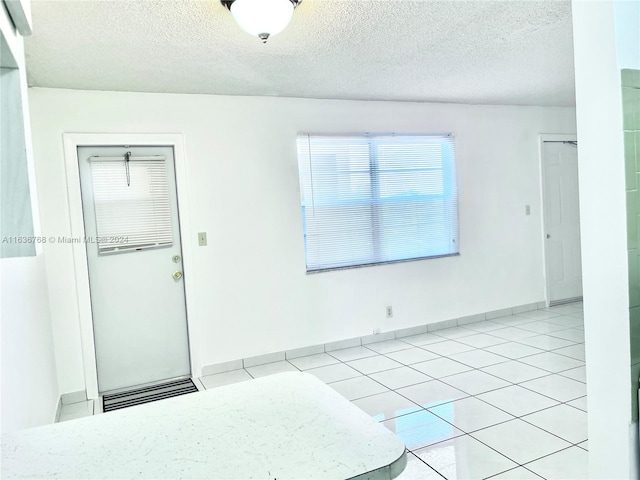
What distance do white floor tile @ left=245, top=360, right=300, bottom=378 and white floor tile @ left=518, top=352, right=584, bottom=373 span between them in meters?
1.93

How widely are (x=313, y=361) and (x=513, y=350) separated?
5.77 feet

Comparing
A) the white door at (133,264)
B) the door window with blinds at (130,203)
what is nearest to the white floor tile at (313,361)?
the white door at (133,264)

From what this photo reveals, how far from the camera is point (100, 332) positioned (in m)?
3.72

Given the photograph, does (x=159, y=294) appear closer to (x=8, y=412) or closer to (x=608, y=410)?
(x=8, y=412)

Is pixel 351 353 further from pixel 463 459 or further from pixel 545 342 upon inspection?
pixel 463 459

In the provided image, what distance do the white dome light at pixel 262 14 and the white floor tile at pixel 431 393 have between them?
8.05ft

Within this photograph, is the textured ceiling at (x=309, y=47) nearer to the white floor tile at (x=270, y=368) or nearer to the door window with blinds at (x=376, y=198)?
the door window with blinds at (x=376, y=198)

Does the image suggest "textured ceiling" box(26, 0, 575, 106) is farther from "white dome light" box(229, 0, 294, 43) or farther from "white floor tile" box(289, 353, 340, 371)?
"white floor tile" box(289, 353, 340, 371)

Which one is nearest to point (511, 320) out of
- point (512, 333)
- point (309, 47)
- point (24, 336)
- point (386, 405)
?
point (512, 333)

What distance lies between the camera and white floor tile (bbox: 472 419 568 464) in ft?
8.13

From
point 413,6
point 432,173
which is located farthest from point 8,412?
point 432,173

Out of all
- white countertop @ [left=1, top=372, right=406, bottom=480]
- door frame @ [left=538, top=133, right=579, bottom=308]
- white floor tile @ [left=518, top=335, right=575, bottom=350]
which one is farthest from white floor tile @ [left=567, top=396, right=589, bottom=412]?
door frame @ [left=538, top=133, right=579, bottom=308]

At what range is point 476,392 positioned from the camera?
10.9 ft

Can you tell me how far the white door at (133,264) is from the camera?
370 cm
